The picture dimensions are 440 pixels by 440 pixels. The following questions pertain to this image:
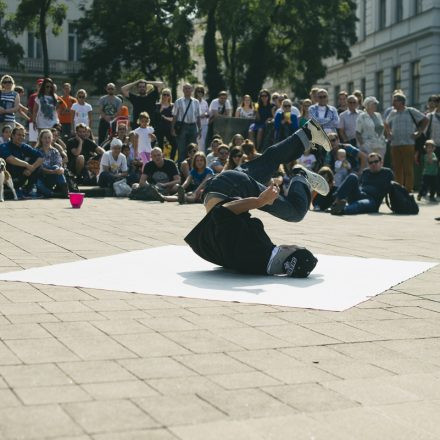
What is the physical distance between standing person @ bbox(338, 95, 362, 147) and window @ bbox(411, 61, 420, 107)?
2923 centimetres

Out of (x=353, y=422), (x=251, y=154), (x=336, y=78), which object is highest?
(x=336, y=78)

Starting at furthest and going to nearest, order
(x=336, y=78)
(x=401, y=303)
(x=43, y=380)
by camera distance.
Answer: (x=336, y=78) → (x=401, y=303) → (x=43, y=380)

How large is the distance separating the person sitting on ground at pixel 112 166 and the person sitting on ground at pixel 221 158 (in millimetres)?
2055

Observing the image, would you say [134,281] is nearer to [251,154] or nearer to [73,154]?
[251,154]

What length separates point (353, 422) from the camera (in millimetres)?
4023

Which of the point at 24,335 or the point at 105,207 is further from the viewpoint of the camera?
the point at 105,207

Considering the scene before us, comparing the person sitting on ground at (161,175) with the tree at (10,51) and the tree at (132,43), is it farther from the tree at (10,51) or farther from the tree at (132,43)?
the tree at (10,51)

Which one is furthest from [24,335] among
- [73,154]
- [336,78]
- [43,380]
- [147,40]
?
[336,78]

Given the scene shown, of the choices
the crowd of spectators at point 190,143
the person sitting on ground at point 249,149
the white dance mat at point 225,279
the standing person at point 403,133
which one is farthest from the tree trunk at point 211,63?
the white dance mat at point 225,279

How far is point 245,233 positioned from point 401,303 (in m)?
1.57

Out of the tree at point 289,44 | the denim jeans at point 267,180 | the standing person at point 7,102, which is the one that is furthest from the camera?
the tree at point 289,44

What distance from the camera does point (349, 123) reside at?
19406 mm

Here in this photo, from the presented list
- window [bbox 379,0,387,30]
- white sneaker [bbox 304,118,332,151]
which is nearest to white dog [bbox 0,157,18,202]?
white sneaker [bbox 304,118,332,151]

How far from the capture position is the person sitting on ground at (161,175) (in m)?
18.7
